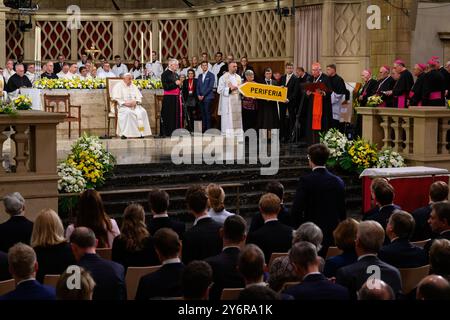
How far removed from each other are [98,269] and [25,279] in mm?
704

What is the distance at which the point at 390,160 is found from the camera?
12.5 meters

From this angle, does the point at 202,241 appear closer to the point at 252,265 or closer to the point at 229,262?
the point at 229,262

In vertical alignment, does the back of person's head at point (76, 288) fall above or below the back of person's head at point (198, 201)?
below

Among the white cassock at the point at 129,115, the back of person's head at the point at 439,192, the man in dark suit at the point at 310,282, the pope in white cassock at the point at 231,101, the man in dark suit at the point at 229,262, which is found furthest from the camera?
the pope in white cassock at the point at 231,101

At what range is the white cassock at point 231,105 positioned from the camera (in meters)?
16.1

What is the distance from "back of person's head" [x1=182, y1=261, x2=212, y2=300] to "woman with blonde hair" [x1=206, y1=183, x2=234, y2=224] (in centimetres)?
271

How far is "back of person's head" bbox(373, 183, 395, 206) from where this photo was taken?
288 inches

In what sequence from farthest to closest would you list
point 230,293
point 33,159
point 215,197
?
point 33,159, point 215,197, point 230,293

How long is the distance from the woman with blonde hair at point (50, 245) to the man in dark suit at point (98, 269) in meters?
0.51

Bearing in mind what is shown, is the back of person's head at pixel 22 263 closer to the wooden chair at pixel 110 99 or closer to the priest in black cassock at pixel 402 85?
the priest in black cassock at pixel 402 85

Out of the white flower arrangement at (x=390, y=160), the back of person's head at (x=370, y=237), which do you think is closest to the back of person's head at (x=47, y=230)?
the back of person's head at (x=370, y=237)

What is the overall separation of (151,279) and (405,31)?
13596mm

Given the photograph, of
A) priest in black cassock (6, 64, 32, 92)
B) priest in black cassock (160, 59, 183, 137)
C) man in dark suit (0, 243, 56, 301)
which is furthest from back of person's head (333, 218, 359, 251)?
priest in black cassock (6, 64, 32, 92)

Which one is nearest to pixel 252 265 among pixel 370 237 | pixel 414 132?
pixel 370 237
